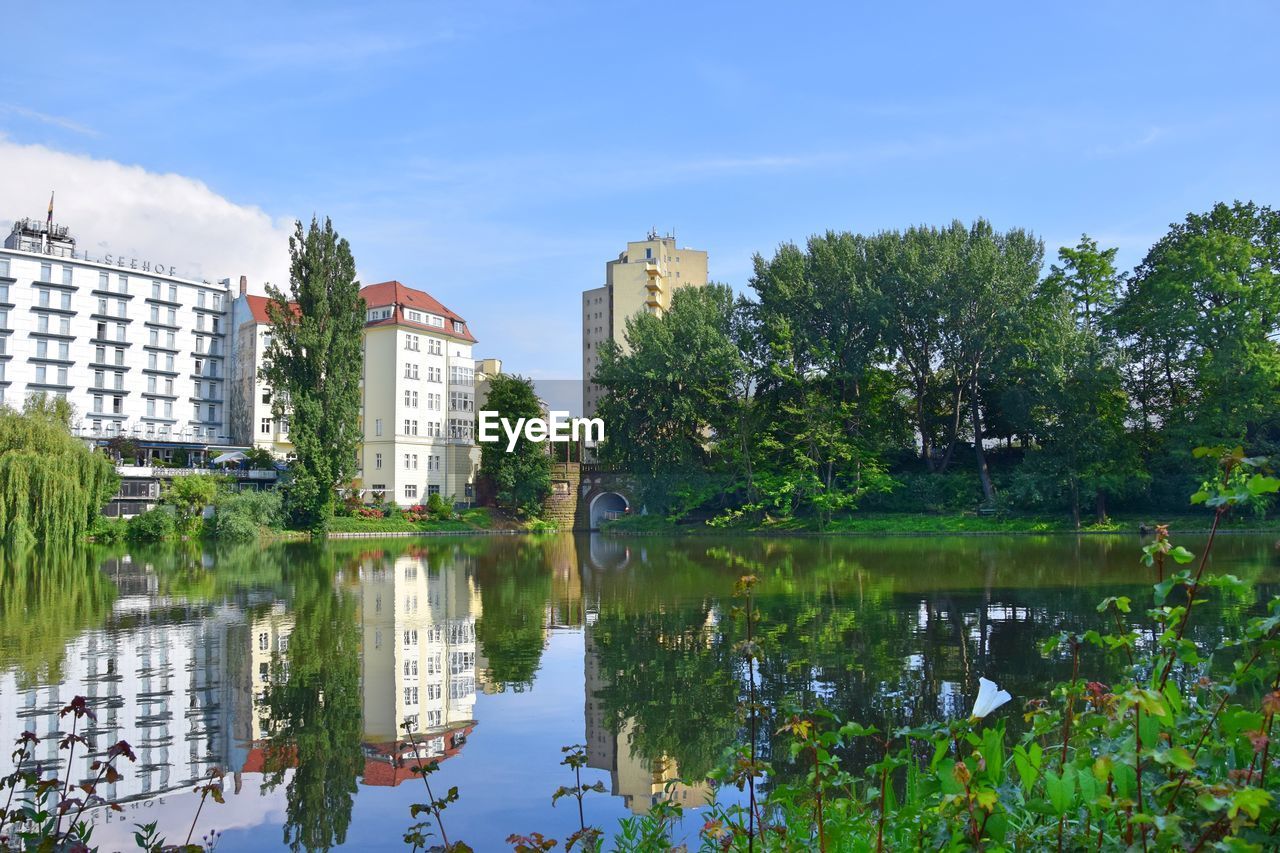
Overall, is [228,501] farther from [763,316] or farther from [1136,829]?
[1136,829]

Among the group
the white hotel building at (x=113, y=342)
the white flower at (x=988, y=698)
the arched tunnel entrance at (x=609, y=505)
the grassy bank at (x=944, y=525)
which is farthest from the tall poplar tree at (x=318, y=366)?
the white flower at (x=988, y=698)

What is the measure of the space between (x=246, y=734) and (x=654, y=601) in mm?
10250

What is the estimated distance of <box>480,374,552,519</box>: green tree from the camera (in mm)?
55656

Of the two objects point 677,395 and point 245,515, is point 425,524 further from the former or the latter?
point 677,395

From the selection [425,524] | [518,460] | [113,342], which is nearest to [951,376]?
[518,460]

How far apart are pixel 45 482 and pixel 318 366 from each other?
13.3 metres

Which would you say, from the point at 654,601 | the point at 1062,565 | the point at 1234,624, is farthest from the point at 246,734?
the point at 1062,565

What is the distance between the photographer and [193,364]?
69.4 meters

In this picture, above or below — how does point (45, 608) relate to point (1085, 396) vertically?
below

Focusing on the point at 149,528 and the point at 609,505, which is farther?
the point at 609,505

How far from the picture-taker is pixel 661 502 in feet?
171

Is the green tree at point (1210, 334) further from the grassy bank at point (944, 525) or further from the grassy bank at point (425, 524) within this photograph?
the grassy bank at point (425, 524)

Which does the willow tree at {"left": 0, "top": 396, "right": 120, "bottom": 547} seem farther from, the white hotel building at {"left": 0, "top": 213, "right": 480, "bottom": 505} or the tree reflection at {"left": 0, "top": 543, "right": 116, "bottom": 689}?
the white hotel building at {"left": 0, "top": 213, "right": 480, "bottom": 505}

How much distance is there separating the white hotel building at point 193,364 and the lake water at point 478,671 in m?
39.2
